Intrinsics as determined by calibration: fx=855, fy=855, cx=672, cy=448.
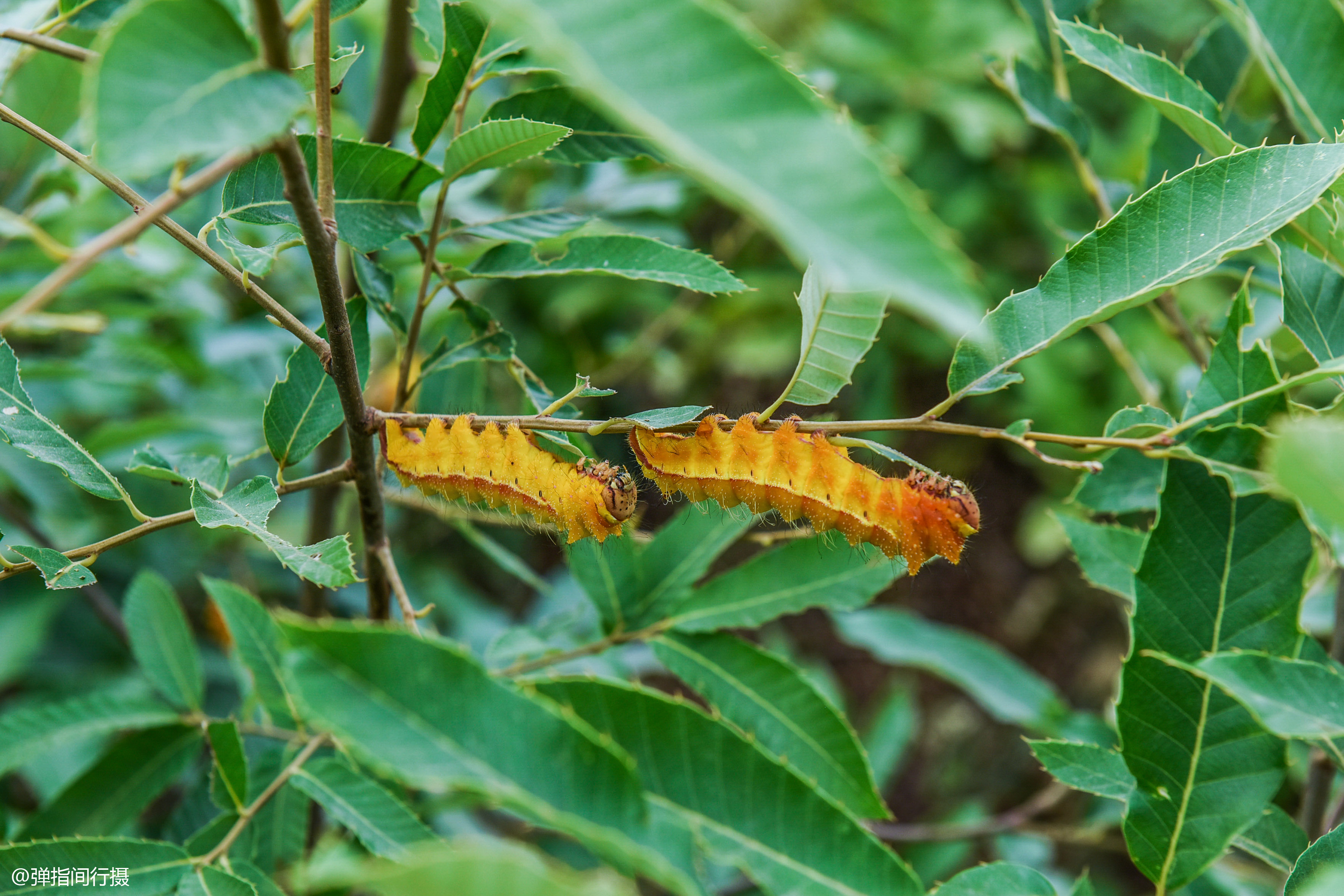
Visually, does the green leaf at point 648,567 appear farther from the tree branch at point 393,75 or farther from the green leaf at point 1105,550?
the tree branch at point 393,75

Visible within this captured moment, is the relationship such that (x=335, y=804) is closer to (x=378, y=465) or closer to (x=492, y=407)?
(x=378, y=465)

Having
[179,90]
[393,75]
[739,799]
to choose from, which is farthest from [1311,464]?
[393,75]

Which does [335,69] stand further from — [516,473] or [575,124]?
[516,473]

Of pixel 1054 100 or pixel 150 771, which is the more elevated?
pixel 1054 100

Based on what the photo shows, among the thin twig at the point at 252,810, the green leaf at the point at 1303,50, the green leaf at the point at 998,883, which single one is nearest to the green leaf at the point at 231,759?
the thin twig at the point at 252,810

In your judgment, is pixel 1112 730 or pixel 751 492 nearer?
pixel 751 492

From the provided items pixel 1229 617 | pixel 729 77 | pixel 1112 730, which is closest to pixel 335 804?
pixel 729 77
